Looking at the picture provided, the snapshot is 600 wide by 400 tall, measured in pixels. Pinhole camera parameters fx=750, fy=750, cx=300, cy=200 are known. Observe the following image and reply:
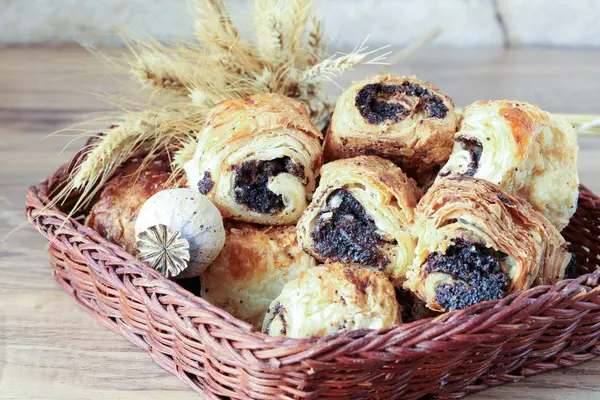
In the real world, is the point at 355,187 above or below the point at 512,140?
below

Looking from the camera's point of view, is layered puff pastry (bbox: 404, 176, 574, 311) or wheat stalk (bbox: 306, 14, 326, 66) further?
wheat stalk (bbox: 306, 14, 326, 66)

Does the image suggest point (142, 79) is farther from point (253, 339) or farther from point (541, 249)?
point (541, 249)

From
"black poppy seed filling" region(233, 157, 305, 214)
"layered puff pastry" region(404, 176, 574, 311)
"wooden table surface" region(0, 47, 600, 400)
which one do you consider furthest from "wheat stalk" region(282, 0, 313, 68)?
"layered puff pastry" region(404, 176, 574, 311)

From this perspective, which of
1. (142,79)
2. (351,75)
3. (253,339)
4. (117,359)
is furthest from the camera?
(351,75)

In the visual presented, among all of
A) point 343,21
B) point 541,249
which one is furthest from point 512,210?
point 343,21

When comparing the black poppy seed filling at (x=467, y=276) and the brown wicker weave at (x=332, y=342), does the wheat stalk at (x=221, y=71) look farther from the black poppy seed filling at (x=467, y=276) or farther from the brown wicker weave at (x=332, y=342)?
the black poppy seed filling at (x=467, y=276)

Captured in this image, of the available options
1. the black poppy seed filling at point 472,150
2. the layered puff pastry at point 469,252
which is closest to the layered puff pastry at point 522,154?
the black poppy seed filling at point 472,150

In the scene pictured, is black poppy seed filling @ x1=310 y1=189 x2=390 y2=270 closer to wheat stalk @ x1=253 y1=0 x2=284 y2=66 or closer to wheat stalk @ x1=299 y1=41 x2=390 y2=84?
wheat stalk @ x1=299 y1=41 x2=390 y2=84
